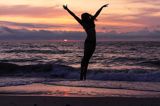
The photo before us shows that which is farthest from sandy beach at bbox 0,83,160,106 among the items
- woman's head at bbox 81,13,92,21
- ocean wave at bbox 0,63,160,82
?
ocean wave at bbox 0,63,160,82

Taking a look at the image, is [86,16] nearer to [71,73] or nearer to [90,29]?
[90,29]

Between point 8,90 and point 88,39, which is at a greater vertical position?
point 88,39

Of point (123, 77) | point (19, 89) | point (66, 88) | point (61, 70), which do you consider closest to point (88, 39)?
point (66, 88)

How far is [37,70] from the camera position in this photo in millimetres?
23234

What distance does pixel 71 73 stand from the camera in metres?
20.9

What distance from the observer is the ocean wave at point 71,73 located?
60.2 feet

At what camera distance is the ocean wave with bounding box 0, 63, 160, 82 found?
60.2 ft
